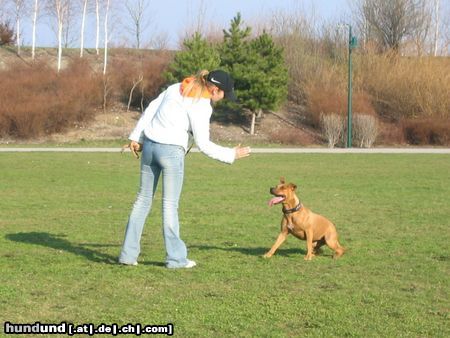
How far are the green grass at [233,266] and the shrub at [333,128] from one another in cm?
1839

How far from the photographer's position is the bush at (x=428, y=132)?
35156mm

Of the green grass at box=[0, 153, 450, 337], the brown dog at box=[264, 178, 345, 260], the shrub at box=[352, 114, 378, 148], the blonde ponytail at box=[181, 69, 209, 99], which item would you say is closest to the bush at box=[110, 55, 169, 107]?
the shrub at box=[352, 114, 378, 148]

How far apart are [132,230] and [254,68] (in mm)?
28837

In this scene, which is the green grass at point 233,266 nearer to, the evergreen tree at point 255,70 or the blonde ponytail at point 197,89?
the blonde ponytail at point 197,89

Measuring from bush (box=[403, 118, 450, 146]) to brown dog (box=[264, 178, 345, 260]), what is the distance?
2884 cm

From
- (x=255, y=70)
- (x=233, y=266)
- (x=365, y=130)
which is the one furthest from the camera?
(x=255, y=70)

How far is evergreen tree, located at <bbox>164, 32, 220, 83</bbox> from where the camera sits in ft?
117

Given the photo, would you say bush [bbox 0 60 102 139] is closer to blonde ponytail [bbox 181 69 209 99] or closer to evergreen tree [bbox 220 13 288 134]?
Result: evergreen tree [bbox 220 13 288 134]

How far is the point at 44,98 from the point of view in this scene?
35.9m

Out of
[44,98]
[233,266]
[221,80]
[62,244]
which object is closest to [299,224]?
[233,266]

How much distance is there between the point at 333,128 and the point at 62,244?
26456mm

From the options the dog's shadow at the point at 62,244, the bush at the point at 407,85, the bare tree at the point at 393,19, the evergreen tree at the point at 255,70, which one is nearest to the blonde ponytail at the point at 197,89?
the dog's shadow at the point at 62,244

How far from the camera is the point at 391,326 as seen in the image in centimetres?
Answer: 520

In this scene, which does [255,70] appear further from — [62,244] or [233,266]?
[233,266]
